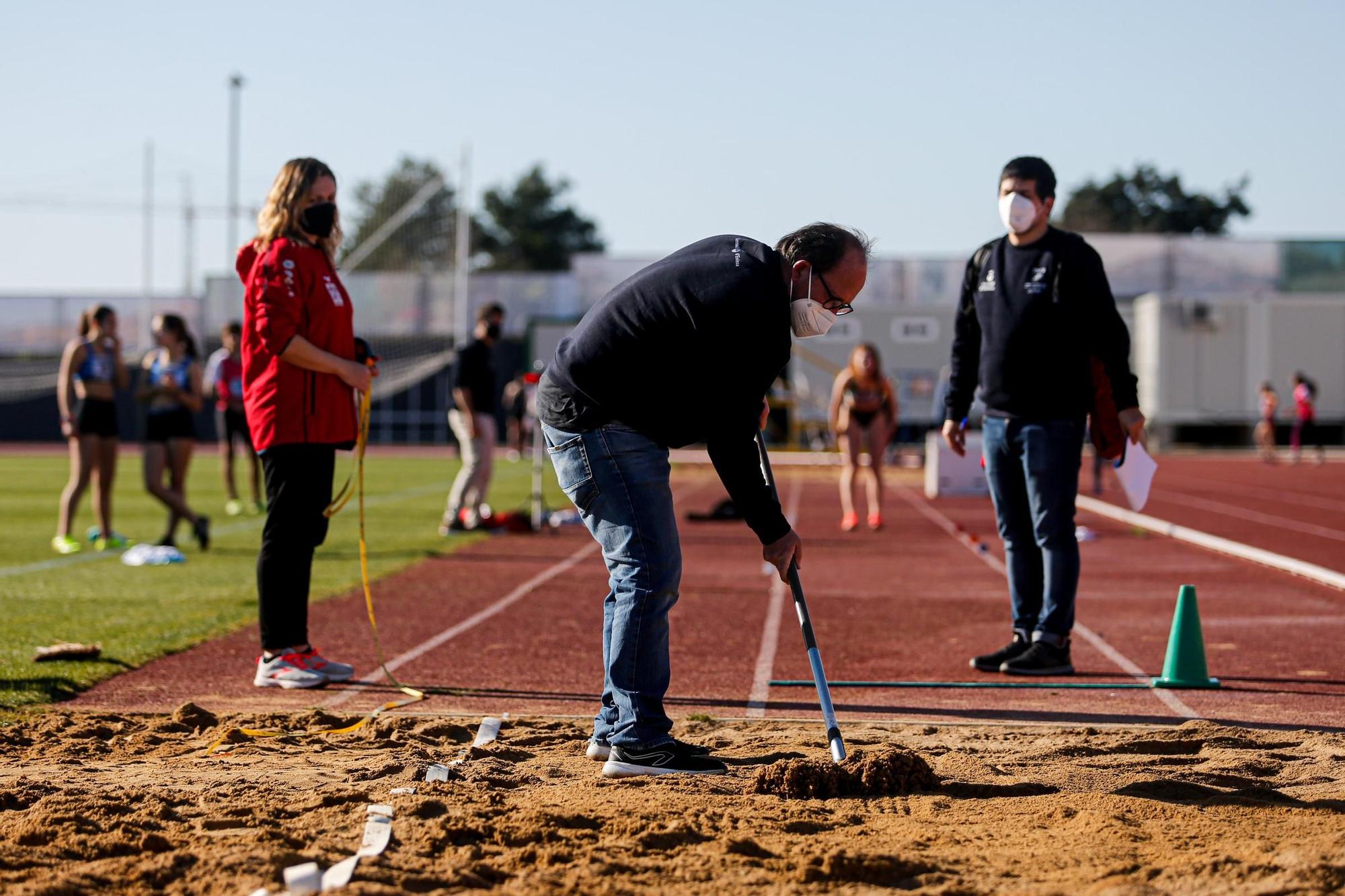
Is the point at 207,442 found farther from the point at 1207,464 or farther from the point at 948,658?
the point at 948,658

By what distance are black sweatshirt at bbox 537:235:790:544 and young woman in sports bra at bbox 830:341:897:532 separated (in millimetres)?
10578

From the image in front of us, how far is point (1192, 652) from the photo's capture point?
20.1 ft

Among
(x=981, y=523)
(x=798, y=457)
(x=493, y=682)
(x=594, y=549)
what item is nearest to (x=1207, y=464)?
(x=798, y=457)

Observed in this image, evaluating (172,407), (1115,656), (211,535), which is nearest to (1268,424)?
(211,535)

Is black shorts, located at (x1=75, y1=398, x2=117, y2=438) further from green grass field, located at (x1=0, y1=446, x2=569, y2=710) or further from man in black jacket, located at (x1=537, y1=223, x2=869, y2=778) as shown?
man in black jacket, located at (x1=537, y1=223, x2=869, y2=778)

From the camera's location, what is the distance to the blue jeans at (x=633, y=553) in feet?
14.4

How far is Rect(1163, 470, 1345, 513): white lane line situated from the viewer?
64.0ft

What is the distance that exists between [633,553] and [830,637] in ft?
11.5

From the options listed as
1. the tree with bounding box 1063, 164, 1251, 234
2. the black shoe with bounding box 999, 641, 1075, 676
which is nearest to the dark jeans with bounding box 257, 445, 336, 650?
the black shoe with bounding box 999, 641, 1075, 676

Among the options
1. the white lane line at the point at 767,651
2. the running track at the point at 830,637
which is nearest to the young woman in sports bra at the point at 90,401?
the running track at the point at 830,637

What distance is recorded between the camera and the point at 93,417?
1134 centimetres

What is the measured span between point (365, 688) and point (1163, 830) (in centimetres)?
340

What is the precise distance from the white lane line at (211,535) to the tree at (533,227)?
236ft

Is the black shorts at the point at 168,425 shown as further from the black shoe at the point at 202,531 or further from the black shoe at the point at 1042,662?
the black shoe at the point at 1042,662
